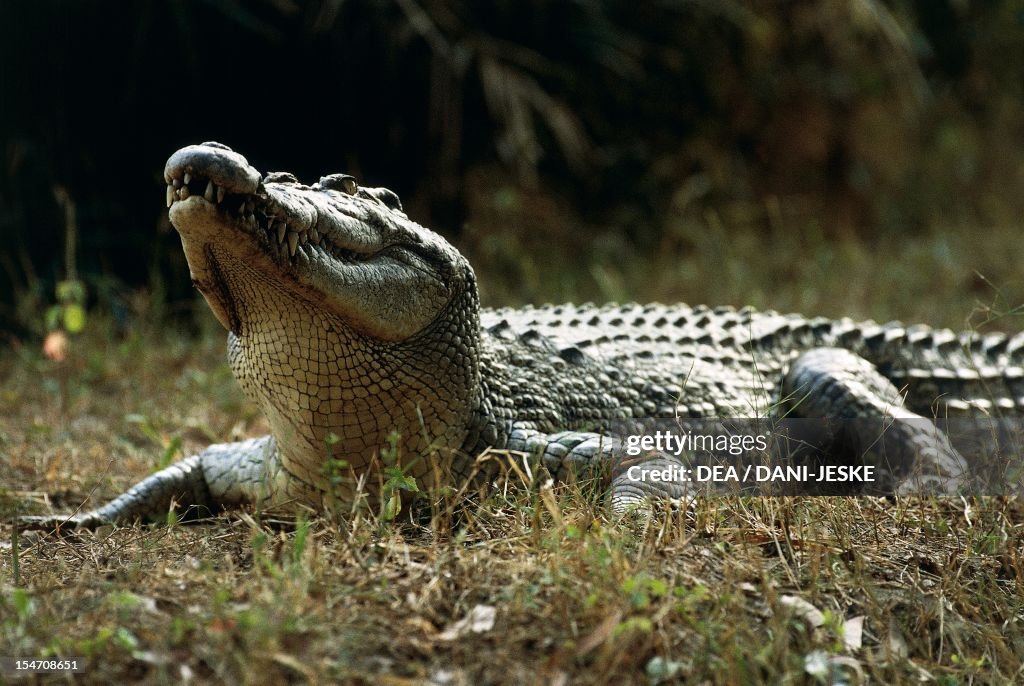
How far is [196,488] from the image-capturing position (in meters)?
3.59

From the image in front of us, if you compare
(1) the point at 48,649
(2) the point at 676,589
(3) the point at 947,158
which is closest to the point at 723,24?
(3) the point at 947,158

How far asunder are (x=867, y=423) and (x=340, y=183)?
2162 millimetres

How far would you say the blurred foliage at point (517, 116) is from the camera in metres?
6.56

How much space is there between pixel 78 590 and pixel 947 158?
31.9 ft

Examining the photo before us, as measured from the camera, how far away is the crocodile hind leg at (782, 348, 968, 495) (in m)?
3.65

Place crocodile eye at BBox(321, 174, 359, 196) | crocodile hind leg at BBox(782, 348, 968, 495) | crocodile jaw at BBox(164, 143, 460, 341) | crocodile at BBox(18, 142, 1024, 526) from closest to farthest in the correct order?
crocodile jaw at BBox(164, 143, 460, 341) < crocodile at BBox(18, 142, 1024, 526) < crocodile eye at BBox(321, 174, 359, 196) < crocodile hind leg at BBox(782, 348, 968, 495)

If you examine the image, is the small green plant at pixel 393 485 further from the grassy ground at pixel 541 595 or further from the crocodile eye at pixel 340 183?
the crocodile eye at pixel 340 183

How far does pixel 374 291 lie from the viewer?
291cm

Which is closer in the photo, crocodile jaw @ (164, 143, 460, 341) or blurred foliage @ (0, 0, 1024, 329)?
crocodile jaw @ (164, 143, 460, 341)

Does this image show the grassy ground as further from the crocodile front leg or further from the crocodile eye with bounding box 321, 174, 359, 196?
the crocodile eye with bounding box 321, 174, 359, 196

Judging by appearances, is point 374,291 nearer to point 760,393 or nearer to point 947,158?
point 760,393

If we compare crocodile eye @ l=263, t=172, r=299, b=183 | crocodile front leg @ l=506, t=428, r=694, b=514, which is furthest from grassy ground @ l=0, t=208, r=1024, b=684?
crocodile eye @ l=263, t=172, r=299, b=183

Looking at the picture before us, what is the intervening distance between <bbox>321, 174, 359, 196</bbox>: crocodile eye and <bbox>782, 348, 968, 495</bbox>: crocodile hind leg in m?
1.72

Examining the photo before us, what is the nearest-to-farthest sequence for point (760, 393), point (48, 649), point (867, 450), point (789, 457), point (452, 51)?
point (48, 649), point (789, 457), point (867, 450), point (760, 393), point (452, 51)
